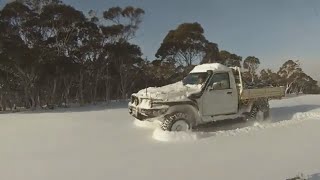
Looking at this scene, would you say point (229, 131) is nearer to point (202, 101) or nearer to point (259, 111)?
point (202, 101)

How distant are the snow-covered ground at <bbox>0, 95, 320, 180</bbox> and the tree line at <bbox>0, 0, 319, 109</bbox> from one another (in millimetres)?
11842

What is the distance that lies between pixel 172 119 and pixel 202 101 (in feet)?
4.15

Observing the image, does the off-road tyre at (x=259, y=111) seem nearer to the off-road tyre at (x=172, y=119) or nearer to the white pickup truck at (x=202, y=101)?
the white pickup truck at (x=202, y=101)

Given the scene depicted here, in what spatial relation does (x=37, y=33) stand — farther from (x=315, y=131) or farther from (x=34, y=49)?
(x=315, y=131)

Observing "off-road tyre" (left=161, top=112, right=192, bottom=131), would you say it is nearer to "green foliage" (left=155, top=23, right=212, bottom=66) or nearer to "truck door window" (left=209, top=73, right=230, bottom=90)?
"truck door window" (left=209, top=73, right=230, bottom=90)

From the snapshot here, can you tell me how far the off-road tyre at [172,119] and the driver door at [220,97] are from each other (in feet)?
2.46

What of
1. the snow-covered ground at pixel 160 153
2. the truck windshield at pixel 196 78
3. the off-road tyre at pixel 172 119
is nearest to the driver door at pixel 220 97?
the truck windshield at pixel 196 78

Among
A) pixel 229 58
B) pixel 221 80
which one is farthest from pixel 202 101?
A: pixel 229 58

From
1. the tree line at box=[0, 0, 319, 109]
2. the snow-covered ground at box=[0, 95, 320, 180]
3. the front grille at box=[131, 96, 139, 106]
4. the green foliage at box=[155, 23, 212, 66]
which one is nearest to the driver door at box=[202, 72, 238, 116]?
the snow-covered ground at box=[0, 95, 320, 180]

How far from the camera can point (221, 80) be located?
12078 millimetres

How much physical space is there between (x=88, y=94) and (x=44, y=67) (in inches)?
434

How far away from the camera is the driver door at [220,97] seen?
38.2ft

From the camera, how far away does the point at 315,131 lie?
10852 mm

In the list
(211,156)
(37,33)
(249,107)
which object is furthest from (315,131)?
(37,33)
